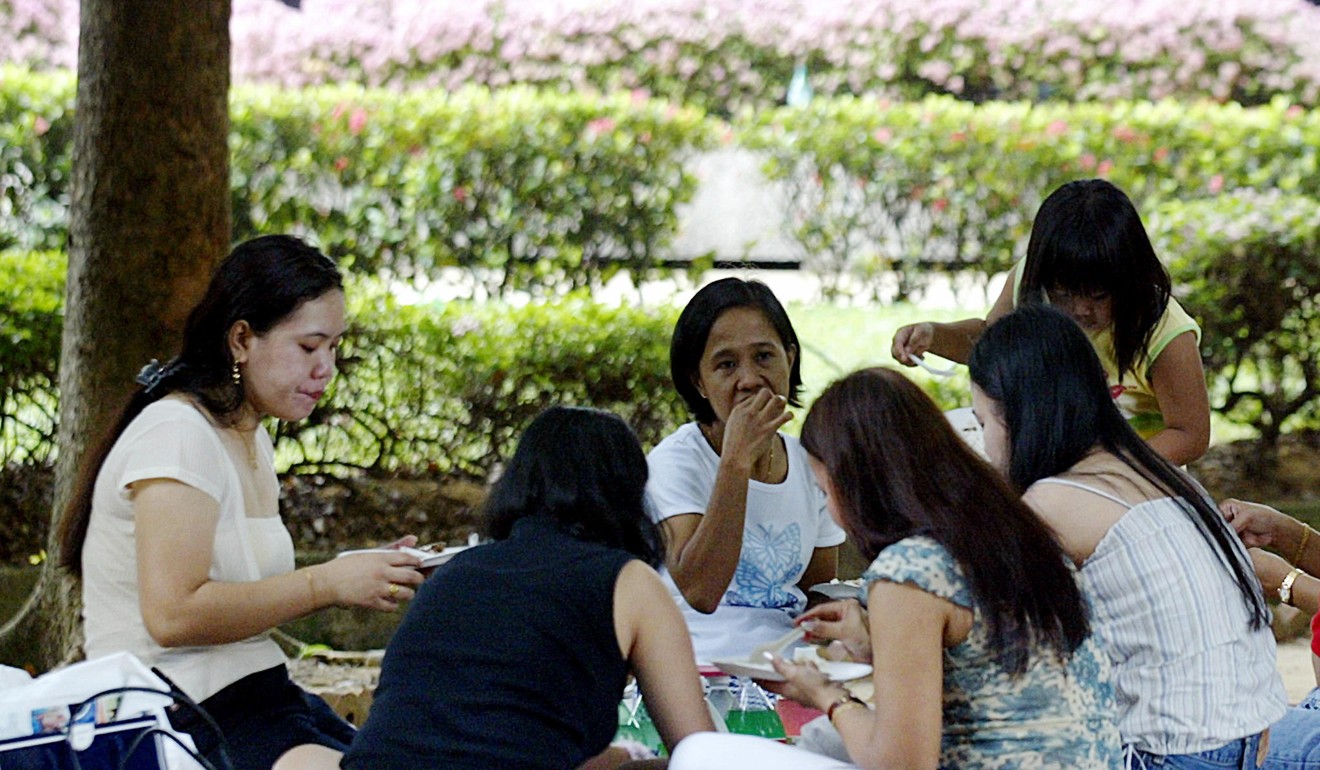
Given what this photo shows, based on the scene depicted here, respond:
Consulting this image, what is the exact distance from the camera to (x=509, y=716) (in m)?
2.45

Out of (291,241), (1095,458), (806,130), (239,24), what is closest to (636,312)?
(806,130)

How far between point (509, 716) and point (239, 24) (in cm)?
695

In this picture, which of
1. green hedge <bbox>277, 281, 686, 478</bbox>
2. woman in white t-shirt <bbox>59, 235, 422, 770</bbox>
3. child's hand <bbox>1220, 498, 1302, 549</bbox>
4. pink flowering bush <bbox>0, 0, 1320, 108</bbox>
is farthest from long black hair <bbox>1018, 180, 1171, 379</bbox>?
pink flowering bush <bbox>0, 0, 1320, 108</bbox>

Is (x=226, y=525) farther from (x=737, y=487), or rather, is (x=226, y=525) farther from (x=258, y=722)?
(x=737, y=487)

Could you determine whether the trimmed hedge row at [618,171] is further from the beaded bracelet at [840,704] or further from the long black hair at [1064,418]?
the beaded bracelet at [840,704]

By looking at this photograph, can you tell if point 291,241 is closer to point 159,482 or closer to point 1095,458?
point 159,482

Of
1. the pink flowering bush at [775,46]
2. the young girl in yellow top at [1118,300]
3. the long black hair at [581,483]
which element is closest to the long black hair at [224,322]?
the long black hair at [581,483]

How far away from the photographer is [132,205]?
4.60 metres

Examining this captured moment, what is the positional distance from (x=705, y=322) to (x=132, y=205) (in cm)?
189

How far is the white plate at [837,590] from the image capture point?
11.4 ft

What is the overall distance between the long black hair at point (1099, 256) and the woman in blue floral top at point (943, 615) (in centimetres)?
120

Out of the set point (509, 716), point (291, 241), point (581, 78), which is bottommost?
point (509, 716)

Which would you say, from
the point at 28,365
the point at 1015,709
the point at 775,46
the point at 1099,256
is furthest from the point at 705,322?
the point at 775,46

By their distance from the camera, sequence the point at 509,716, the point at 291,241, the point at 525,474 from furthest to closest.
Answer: the point at 291,241 < the point at 525,474 < the point at 509,716
